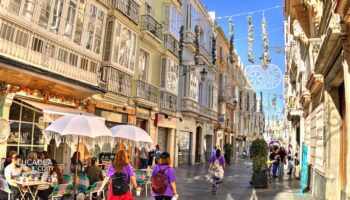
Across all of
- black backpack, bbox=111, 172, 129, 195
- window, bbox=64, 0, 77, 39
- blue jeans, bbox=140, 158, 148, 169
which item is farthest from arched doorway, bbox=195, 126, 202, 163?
black backpack, bbox=111, 172, 129, 195

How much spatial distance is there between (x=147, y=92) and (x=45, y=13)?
367 inches

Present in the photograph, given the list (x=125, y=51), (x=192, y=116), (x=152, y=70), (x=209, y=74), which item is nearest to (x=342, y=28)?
(x=125, y=51)

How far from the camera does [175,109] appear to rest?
26.5 meters

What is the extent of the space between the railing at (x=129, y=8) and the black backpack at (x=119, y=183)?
1235cm

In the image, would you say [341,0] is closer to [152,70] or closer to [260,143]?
[260,143]

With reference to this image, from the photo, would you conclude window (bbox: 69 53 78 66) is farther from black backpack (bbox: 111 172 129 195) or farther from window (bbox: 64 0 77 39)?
black backpack (bbox: 111 172 129 195)

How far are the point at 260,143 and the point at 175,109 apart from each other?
1098 centimetres

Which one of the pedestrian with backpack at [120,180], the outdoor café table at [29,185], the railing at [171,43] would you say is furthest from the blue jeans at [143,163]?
the pedestrian with backpack at [120,180]

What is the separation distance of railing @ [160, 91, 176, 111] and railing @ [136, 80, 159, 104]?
0.82 metres

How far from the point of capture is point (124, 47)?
18.5m

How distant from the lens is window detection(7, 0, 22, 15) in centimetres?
1157

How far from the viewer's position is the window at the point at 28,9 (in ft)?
40.1

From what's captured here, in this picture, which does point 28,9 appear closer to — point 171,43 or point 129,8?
point 129,8

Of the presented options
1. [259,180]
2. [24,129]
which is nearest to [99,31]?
[24,129]
